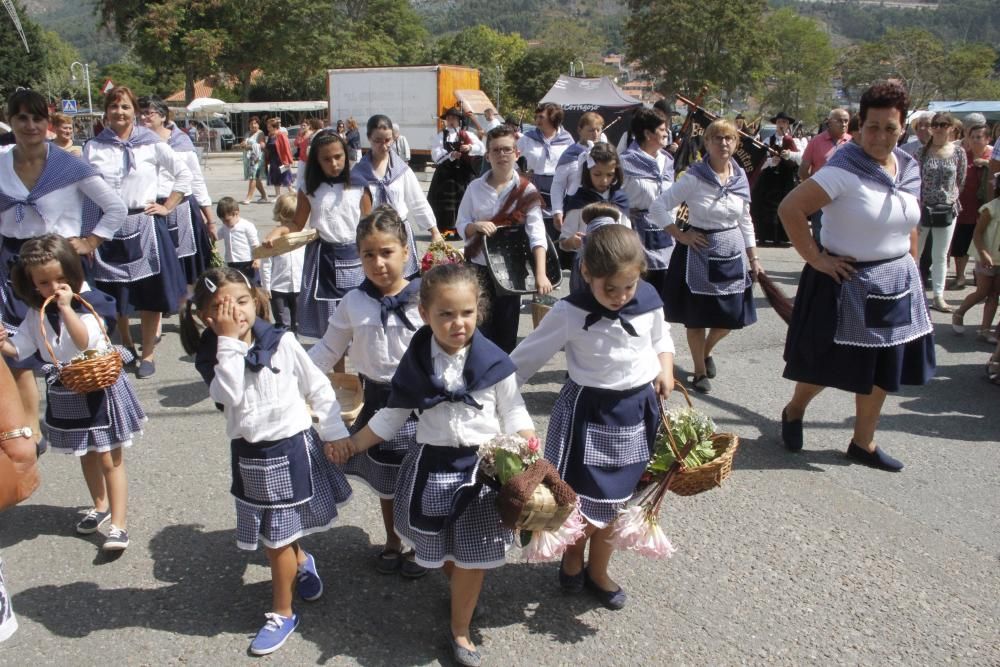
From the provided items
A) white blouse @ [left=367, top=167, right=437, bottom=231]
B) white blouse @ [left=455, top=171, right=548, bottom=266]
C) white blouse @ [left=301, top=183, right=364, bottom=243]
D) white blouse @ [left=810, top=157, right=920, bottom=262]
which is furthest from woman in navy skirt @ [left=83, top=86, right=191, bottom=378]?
white blouse @ [left=810, top=157, right=920, bottom=262]

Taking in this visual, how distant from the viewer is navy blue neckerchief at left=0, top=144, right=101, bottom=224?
477 cm

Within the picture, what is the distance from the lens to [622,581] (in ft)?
11.3

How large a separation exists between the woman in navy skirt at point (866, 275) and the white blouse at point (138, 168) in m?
4.48

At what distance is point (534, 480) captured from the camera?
2.54 metres

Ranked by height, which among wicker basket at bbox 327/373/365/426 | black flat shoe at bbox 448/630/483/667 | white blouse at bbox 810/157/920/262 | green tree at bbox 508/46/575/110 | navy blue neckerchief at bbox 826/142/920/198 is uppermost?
navy blue neckerchief at bbox 826/142/920/198

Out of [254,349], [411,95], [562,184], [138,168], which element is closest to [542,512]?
[254,349]

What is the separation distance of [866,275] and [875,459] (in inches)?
43.7

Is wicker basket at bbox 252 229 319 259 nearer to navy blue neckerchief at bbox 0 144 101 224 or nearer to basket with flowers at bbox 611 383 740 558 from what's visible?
navy blue neckerchief at bbox 0 144 101 224

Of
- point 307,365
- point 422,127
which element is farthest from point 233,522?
point 422,127

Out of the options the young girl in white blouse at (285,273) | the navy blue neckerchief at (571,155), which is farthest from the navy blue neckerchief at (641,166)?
the young girl in white blouse at (285,273)

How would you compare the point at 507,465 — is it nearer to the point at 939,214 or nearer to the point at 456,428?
the point at 456,428

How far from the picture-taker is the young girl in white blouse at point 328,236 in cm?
511

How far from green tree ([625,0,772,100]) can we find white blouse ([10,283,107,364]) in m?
53.2

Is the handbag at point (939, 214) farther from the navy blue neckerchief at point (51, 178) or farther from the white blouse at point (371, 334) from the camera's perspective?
the navy blue neckerchief at point (51, 178)
